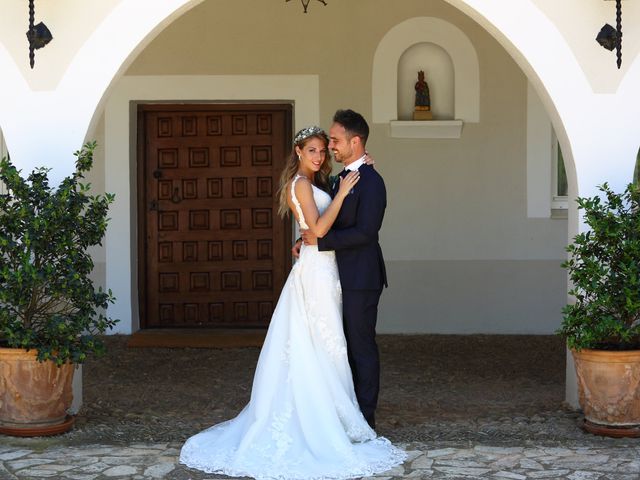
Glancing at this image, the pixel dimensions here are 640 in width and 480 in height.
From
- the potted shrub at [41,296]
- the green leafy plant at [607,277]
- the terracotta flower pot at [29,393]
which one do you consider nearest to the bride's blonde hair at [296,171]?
the potted shrub at [41,296]

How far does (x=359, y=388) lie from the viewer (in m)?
5.62

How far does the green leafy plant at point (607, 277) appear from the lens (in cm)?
550

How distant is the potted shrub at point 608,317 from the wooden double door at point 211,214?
159 inches

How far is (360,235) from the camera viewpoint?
546 centimetres

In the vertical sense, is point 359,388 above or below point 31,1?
below

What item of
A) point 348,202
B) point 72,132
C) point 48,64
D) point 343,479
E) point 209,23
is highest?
point 209,23

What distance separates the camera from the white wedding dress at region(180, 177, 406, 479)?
508 centimetres

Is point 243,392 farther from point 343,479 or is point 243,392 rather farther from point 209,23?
point 209,23

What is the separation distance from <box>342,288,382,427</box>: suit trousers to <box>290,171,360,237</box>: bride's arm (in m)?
0.39

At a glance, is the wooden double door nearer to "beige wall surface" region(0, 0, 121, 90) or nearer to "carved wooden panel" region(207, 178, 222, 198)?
"carved wooden panel" region(207, 178, 222, 198)

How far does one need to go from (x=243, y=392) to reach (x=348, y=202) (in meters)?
2.12

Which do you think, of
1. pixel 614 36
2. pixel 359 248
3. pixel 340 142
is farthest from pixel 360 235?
pixel 614 36

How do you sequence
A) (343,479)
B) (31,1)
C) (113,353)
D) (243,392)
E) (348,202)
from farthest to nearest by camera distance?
1. (113,353)
2. (243,392)
3. (31,1)
4. (348,202)
5. (343,479)

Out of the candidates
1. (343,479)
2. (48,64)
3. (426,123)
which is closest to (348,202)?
(343,479)
